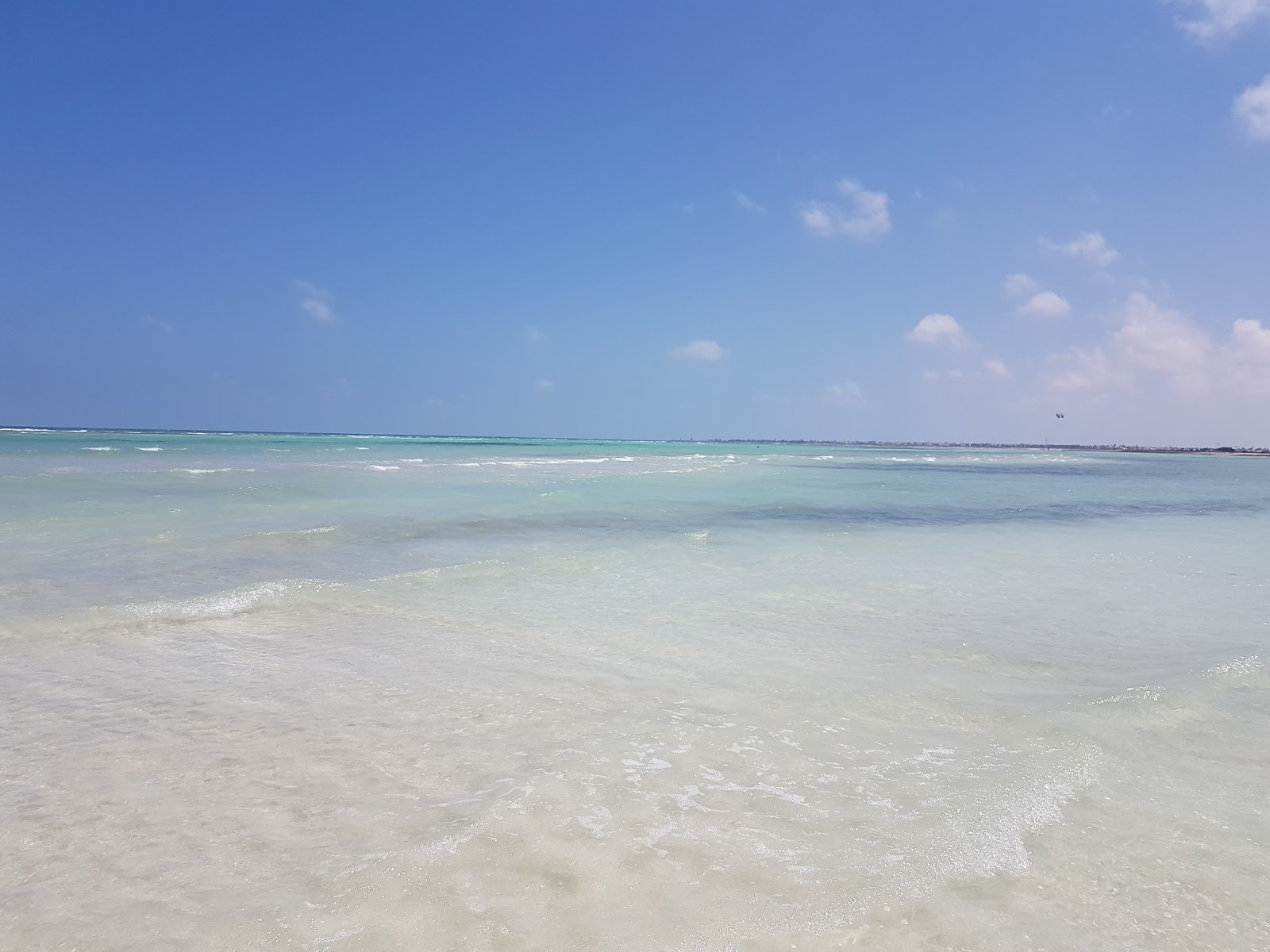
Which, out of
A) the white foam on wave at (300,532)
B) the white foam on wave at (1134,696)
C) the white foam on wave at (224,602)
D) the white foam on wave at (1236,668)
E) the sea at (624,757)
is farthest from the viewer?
the white foam on wave at (300,532)

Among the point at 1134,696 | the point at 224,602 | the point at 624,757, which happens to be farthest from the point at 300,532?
the point at 1134,696

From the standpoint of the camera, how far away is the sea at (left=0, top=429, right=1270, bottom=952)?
222 centimetres

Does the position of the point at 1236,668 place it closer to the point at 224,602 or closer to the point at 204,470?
the point at 224,602

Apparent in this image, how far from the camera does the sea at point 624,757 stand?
87.3 inches

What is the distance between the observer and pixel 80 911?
217cm

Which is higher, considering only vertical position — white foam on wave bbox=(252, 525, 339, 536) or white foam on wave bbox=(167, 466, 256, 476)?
white foam on wave bbox=(167, 466, 256, 476)

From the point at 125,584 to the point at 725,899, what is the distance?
7.00 meters

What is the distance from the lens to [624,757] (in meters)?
3.34

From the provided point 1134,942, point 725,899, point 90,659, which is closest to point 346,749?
point 725,899

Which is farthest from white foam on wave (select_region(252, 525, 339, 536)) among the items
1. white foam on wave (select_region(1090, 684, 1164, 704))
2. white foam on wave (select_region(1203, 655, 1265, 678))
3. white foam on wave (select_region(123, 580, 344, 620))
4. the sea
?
white foam on wave (select_region(1203, 655, 1265, 678))

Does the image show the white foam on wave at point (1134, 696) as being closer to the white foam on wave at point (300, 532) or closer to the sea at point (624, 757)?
the sea at point (624, 757)

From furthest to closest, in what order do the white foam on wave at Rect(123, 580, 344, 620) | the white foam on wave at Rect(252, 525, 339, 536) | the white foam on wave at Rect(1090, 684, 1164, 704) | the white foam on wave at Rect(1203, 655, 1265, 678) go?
the white foam on wave at Rect(252, 525, 339, 536) < the white foam on wave at Rect(123, 580, 344, 620) < the white foam on wave at Rect(1203, 655, 1265, 678) < the white foam on wave at Rect(1090, 684, 1164, 704)

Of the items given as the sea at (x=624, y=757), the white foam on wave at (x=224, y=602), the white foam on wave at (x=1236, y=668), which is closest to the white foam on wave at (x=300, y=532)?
the sea at (x=624, y=757)

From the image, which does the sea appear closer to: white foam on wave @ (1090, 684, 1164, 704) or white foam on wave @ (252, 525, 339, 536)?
white foam on wave @ (1090, 684, 1164, 704)
